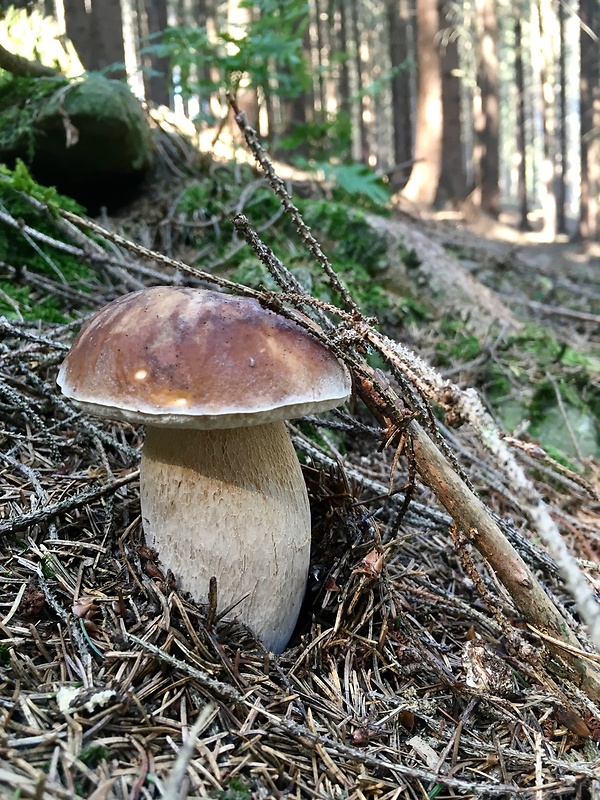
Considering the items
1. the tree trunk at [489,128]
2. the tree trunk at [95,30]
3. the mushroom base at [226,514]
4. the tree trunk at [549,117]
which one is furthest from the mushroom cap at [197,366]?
the tree trunk at [549,117]

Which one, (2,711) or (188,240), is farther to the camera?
(188,240)

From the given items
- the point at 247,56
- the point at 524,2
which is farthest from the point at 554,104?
the point at 247,56

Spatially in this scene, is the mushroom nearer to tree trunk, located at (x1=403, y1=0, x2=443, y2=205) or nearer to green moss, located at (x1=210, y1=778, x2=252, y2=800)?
green moss, located at (x1=210, y1=778, x2=252, y2=800)

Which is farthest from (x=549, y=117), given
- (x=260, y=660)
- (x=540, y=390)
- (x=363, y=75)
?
(x=260, y=660)

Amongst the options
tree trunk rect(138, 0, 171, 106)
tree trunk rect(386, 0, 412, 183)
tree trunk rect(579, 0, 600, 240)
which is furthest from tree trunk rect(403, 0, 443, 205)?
tree trunk rect(579, 0, 600, 240)

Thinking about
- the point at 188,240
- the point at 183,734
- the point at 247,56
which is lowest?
the point at 183,734

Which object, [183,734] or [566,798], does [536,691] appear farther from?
[183,734]
